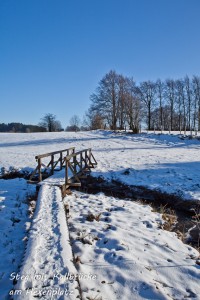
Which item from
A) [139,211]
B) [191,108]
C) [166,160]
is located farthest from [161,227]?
[191,108]

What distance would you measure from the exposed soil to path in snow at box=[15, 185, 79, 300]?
3.13 m

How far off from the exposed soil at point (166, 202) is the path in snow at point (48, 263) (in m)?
3.13

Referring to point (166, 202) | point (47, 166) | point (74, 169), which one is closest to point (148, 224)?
point (166, 202)

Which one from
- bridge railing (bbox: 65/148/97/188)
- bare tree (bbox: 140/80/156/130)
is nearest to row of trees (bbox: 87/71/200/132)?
bare tree (bbox: 140/80/156/130)

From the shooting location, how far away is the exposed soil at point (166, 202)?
704cm

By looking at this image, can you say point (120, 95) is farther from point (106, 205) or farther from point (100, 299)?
point (100, 299)

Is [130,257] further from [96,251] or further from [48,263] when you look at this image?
[48,263]

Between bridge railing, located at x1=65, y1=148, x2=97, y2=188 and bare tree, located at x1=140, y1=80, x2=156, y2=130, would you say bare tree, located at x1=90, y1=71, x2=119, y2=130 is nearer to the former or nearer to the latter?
bare tree, located at x1=140, y1=80, x2=156, y2=130

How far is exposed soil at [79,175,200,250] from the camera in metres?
7.04

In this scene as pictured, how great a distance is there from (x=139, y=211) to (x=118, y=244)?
110 inches

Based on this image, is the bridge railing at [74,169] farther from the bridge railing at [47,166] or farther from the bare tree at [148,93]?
the bare tree at [148,93]

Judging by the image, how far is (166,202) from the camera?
33.3 feet

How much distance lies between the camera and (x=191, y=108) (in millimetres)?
46312

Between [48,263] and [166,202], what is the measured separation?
7128 mm
